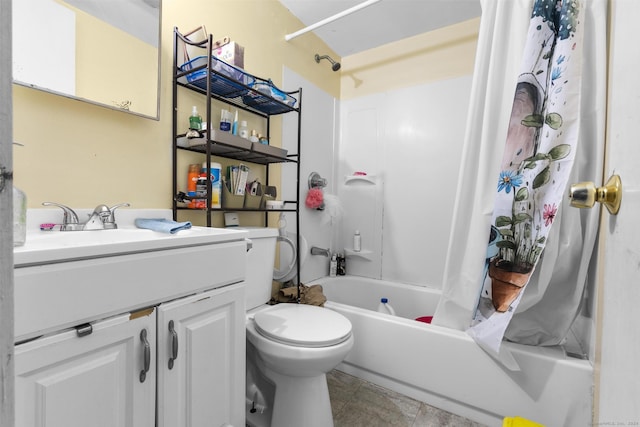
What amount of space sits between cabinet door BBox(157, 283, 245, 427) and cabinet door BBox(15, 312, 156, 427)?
0.04m

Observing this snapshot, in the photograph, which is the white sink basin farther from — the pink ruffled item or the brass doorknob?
the pink ruffled item

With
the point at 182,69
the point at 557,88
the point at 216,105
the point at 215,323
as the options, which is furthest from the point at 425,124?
the point at 215,323

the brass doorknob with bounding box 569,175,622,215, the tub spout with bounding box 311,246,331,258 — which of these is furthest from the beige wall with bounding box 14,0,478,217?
the brass doorknob with bounding box 569,175,622,215

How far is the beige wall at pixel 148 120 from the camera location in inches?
37.2

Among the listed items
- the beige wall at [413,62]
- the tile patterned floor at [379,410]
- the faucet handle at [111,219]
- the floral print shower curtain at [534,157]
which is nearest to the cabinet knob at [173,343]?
the faucet handle at [111,219]

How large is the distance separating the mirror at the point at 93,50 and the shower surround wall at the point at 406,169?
1621 mm

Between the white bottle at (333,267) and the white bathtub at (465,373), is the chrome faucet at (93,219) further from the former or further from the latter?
the white bottle at (333,267)

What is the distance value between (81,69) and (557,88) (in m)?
1.76

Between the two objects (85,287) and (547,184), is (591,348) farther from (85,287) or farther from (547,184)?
(85,287)

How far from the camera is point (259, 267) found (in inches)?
57.1

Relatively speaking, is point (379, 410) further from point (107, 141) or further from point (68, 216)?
point (107, 141)

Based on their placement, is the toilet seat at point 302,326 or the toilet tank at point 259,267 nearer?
the toilet seat at point 302,326

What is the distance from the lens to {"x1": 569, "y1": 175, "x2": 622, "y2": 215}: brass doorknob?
1.22 feet

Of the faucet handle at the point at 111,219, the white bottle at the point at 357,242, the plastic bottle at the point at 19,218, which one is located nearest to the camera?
the plastic bottle at the point at 19,218
